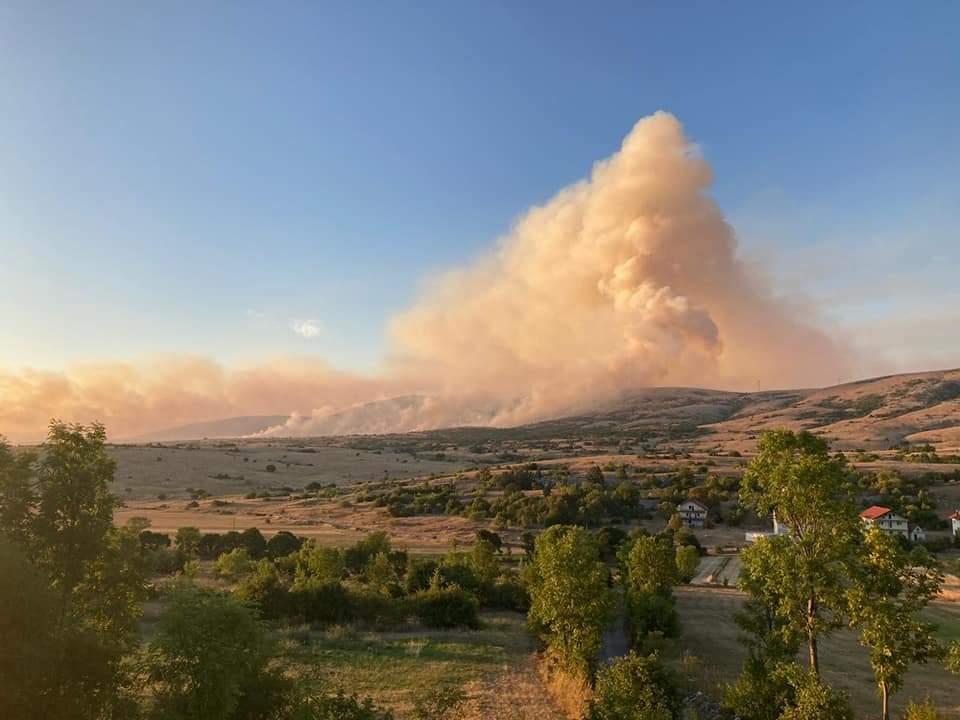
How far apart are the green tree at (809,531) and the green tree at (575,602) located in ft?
33.9

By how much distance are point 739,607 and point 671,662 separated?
18.9 metres

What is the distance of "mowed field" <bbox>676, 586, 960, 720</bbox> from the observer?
3188cm

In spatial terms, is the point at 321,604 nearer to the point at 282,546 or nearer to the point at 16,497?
the point at 282,546

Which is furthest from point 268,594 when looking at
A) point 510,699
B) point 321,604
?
point 510,699

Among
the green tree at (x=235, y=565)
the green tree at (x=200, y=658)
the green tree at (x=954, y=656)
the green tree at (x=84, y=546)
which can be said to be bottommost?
the green tree at (x=235, y=565)

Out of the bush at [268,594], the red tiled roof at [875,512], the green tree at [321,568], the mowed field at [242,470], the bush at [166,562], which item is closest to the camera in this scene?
the bush at [268,594]

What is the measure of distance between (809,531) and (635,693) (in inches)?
346

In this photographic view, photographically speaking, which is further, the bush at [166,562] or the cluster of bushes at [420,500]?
the cluster of bushes at [420,500]

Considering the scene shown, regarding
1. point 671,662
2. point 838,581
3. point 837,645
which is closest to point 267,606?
point 671,662

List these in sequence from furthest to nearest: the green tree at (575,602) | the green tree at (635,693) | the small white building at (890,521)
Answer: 1. the small white building at (890,521)
2. the green tree at (575,602)
3. the green tree at (635,693)

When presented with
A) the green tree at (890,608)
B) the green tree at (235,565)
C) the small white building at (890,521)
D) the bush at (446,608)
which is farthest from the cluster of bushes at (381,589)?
the small white building at (890,521)

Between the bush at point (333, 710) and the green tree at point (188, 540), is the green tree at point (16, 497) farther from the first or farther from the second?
the green tree at point (188, 540)

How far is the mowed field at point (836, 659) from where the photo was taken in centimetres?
3188

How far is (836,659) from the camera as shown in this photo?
40000 mm
